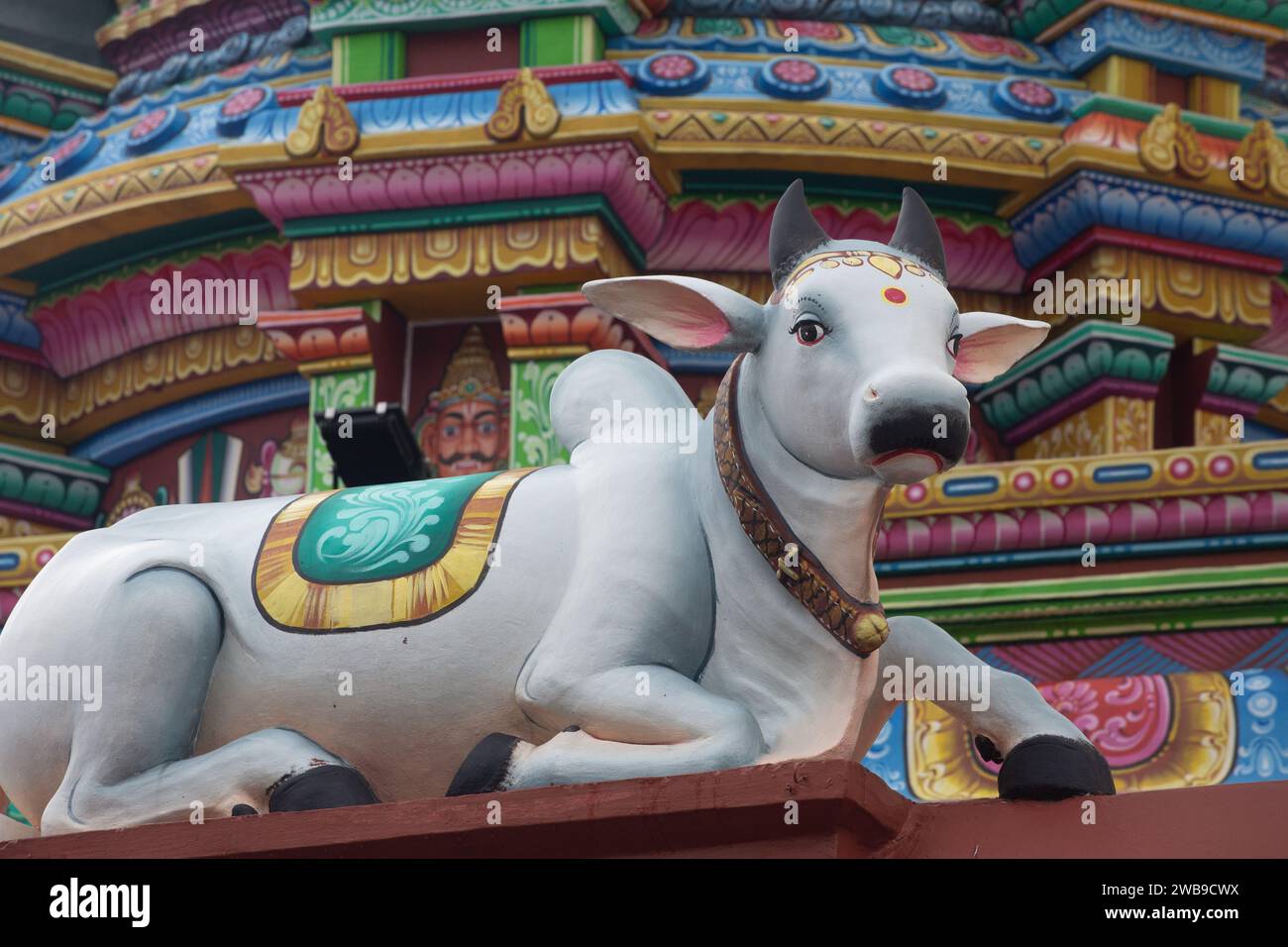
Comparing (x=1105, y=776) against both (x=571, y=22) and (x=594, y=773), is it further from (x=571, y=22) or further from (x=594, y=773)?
(x=571, y=22)

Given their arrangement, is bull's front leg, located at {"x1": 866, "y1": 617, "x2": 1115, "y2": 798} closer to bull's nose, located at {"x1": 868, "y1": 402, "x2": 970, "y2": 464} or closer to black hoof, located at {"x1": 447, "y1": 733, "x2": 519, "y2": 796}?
bull's nose, located at {"x1": 868, "y1": 402, "x2": 970, "y2": 464}

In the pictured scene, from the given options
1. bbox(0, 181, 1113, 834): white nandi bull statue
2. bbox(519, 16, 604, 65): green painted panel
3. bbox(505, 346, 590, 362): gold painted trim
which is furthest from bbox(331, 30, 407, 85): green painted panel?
bbox(0, 181, 1113, 834): white nandi bull statue

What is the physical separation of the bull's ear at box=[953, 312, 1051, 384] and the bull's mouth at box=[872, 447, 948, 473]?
0.67 meters

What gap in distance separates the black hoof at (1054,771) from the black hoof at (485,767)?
1016 millimetres

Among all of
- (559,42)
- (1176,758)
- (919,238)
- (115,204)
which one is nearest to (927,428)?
(919,238)

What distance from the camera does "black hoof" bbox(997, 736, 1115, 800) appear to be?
4684 mm

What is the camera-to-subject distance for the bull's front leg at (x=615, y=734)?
15.0 ft

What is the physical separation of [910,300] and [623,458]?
0.73 metres

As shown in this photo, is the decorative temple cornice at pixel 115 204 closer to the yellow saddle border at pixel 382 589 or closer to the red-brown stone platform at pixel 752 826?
the yellow saddle border at pixel 382 589

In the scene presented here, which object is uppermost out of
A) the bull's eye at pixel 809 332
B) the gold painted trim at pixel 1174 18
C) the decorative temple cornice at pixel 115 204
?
the gold painted trim at pixel 1174 18

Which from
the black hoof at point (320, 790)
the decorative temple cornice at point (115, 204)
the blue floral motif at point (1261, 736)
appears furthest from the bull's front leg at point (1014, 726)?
the decorative temple cornice at point (115, 204)

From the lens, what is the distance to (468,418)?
10.2m

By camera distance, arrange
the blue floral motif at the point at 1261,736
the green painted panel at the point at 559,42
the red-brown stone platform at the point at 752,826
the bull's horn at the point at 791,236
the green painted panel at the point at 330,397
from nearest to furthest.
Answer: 1. the red-brown stone platform at the point at 752,826
2. the bull's horn at the point at 791,236
3. the blue floral motif at the point at 1261,736
4. the green painted panel at the point at 330,397
5. the green painted panel at the point at 559,42

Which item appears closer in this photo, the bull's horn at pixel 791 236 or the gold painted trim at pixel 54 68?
the bull's horn at pixel 791 236
